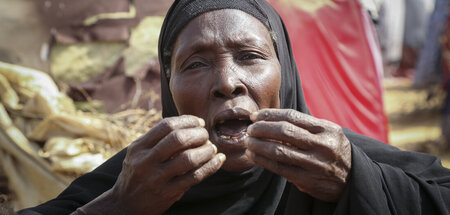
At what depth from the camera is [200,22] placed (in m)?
2.21

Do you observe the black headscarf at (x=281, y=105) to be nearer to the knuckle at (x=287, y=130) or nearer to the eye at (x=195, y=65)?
the eye at (x=195, y=65)

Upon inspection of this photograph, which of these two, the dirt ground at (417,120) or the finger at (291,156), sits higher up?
the finger at (291,156)

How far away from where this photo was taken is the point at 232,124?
202 cm

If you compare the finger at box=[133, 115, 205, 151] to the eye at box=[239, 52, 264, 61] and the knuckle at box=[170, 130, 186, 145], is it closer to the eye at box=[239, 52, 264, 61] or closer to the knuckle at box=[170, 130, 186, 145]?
the knuckle at box=[170, 130, 186, 145]

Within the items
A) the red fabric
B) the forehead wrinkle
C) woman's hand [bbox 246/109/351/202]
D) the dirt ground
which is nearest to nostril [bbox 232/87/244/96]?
the forehead wrinkle

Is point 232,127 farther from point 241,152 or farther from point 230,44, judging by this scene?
point 230,44

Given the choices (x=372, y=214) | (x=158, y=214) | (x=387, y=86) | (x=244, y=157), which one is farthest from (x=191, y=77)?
(x=387, y=86)

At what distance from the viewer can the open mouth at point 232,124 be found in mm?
1953

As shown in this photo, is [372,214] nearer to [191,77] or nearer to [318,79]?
[191,77]

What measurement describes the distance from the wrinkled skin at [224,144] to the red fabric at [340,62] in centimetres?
333

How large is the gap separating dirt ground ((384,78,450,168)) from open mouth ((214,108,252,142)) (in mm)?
6241

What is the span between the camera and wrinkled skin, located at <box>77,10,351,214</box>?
1577mm

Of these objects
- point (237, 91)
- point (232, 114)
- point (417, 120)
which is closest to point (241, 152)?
point (232, 114)

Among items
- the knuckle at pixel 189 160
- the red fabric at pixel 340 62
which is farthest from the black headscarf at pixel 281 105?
the red fabric at pixel 340 62
